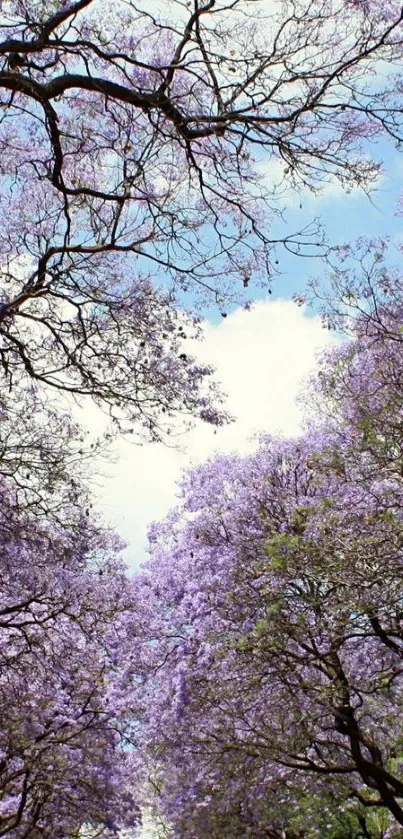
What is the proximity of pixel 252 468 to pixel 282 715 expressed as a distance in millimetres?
4619

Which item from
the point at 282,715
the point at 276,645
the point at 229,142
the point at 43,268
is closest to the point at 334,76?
the point at 229,142

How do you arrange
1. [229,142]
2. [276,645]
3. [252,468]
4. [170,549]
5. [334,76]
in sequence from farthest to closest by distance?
1. [170,549]
2. [252,468]
3. [276,645]
4. [229,142]
5. [334,76]

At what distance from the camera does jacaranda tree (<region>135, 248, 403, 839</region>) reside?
8.77 meters

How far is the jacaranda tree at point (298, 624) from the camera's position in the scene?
877cm

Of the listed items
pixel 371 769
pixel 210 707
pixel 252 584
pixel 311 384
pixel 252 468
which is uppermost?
pixel 311 384

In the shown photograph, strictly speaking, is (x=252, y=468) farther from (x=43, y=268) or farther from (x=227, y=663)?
(x=43, y=268)

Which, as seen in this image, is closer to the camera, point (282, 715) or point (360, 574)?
point (360, 574)

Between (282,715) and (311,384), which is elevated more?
(311,384)

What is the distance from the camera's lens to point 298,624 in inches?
367

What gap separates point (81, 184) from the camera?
24.5 ft

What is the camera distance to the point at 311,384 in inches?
645

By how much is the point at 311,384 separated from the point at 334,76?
1006 centimetres

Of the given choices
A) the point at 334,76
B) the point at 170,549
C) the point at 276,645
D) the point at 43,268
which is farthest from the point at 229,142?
the point at 170,549

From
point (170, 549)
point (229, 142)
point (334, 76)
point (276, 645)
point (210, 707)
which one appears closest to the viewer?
point (334, 76)
